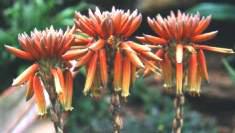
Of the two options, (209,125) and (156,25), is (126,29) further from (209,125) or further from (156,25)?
(209,125)

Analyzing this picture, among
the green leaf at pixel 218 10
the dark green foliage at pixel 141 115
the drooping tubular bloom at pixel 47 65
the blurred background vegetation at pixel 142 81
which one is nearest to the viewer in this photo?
the drooping tubular bloom at pixel 47 65

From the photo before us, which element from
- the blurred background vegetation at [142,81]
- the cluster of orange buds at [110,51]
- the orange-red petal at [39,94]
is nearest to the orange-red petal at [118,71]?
the cluster of orange buds at [110,51]

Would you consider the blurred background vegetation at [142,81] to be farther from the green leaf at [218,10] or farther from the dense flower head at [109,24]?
the dense flower head at [109,24]

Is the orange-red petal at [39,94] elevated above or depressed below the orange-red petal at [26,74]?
below

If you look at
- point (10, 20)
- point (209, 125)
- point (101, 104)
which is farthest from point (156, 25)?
point (10, 20)

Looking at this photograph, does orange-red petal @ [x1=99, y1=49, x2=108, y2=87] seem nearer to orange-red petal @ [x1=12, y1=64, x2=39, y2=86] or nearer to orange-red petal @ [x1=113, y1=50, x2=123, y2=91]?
orange-red petal @ [x1=113, y1=50, x2=123, y2=91]

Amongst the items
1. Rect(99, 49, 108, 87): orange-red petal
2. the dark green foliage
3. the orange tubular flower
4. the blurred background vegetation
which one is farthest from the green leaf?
Rect(99, 49, 108, 87): orange-red petal

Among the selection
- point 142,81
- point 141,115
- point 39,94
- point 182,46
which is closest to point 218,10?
point 142,81
